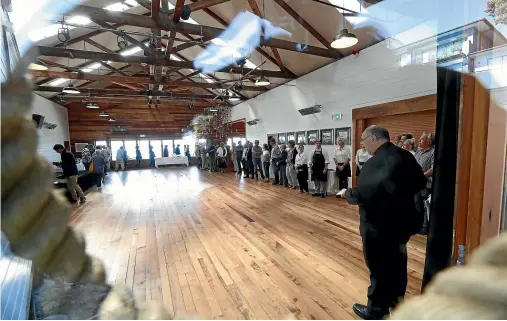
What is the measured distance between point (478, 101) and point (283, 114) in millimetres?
7266

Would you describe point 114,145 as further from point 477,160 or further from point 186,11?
point 477,160

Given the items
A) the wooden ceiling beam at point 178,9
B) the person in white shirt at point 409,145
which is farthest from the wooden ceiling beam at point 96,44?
the person in white shirt at point 409,145

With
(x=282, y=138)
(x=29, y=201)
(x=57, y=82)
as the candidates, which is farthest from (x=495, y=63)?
(x=57, y=82)

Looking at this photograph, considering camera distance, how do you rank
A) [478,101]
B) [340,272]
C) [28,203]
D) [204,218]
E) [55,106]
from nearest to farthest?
1. [28,203]
2. [478,101]
3. [340,272]
4. [204,218]
5. [55,106]

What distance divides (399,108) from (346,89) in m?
1.58

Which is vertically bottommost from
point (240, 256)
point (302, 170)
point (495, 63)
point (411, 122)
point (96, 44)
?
point (240, 256)

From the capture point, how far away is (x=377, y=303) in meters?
1.67

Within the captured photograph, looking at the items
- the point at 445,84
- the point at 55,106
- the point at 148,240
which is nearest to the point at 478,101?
the point at 445,84

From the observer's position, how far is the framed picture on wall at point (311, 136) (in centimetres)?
709

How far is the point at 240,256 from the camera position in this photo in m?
2.71

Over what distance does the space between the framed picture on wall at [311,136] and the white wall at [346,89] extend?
128mm

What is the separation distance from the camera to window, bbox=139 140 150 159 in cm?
1523

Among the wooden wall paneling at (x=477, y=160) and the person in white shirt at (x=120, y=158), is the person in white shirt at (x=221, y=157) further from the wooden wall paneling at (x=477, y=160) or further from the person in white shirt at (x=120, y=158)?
the wooden wall paneling at (x=477, y=160)

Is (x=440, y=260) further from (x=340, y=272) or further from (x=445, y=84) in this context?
(x=445, y=84)
